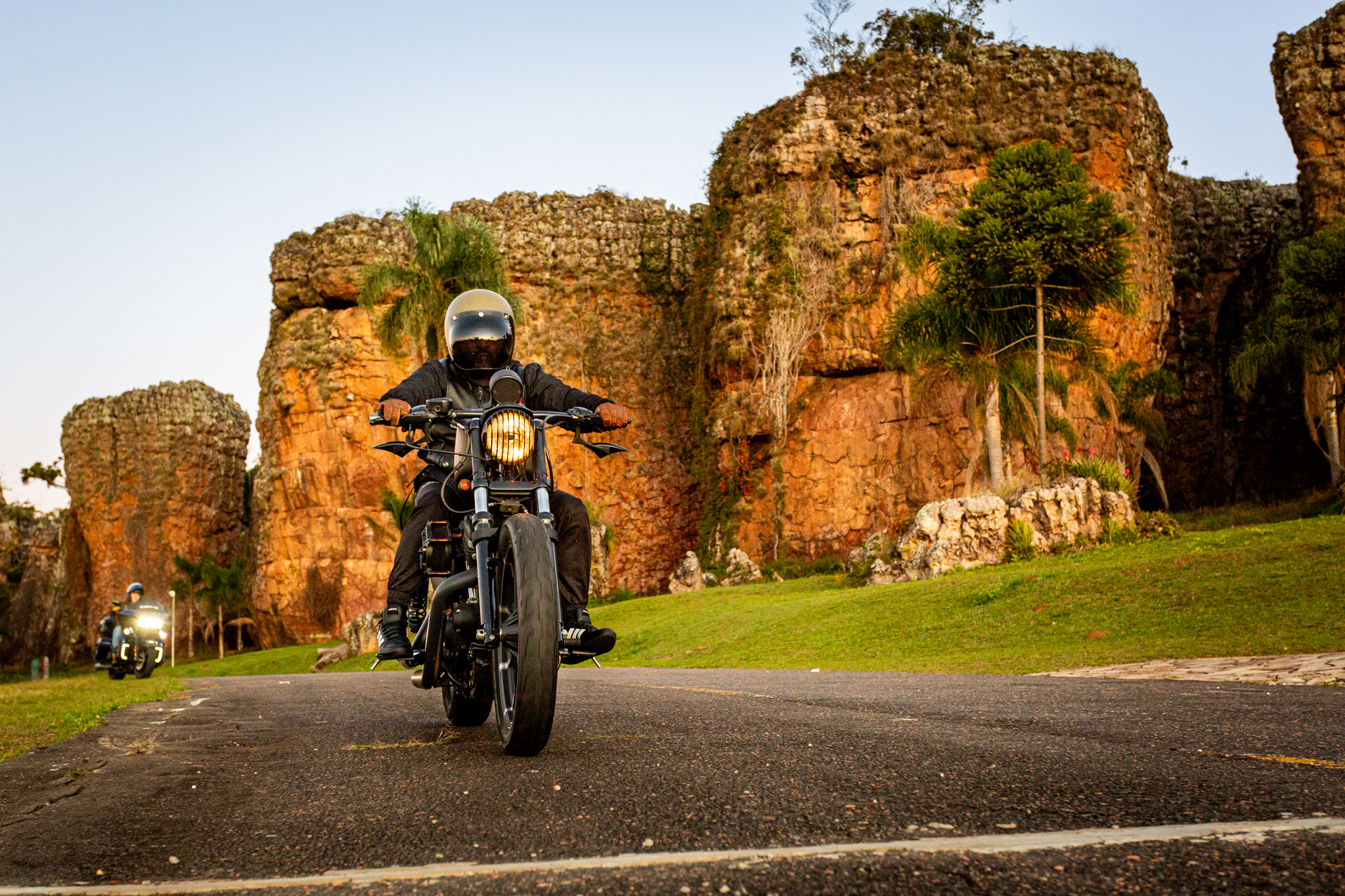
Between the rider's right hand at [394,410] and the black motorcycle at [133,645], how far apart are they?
1438 centimetres

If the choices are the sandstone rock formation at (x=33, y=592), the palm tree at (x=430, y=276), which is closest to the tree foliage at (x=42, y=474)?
the sandstone rock formation at (x=33, y=592)

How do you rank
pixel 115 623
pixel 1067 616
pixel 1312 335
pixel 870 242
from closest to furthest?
pixel 1067 616, pixel 115 623, pixel 1312 335, pixel 870 242

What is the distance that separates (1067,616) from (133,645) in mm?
14682

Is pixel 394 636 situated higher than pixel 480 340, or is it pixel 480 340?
pixel 480 340

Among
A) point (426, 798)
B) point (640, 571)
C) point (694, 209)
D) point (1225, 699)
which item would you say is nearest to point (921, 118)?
point (694, 209)

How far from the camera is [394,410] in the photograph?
16.8 ft

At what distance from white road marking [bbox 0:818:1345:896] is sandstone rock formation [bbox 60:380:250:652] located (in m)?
59.4

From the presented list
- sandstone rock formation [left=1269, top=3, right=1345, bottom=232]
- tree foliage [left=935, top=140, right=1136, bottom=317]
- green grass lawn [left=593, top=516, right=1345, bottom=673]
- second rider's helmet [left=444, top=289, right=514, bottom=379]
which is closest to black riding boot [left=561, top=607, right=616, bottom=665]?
second rider's helmet [left=444, top=289, right=514, bottom=379]

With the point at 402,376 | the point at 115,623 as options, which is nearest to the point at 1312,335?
the point at 115,623

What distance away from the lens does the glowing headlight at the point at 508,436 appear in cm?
473

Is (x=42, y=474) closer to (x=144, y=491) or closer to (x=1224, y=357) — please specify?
(x=144, y=491)

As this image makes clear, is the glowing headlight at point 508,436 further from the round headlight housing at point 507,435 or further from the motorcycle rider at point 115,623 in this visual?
the motorcycle rider at point 115,623

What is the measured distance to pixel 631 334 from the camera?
4416 cm

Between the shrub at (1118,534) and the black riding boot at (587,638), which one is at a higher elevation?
the black riding boot at (587,638)
